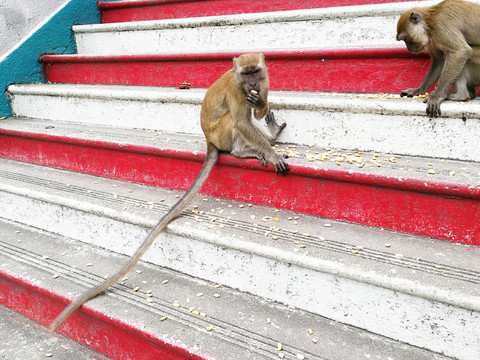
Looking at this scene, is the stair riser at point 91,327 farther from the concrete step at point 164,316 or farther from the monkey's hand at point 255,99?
the monkey's hand at point 255,99

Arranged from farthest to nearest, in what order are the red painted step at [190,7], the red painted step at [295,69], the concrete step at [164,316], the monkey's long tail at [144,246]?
the red painted step at [190,7], the red painted step at [295,69], the monkey's long tail at [144,246], the concrete step at [164,316]

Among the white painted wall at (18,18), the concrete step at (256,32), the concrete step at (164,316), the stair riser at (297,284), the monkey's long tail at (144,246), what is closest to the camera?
the stair riser at (297,284)

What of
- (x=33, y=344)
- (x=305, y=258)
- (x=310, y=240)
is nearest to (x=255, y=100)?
(x=310, y=240)

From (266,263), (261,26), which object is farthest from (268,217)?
(261,26)

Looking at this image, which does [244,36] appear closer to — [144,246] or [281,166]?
[281,166]

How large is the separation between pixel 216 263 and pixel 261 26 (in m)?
1.92

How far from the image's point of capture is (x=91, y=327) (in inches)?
72.8

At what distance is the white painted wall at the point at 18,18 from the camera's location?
3402 millimetres

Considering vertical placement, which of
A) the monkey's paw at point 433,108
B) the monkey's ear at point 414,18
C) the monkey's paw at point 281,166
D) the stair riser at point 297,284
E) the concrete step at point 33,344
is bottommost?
the concrete step at point 33,344

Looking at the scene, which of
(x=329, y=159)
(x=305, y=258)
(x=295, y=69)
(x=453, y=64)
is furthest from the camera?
(x=295, y=69)

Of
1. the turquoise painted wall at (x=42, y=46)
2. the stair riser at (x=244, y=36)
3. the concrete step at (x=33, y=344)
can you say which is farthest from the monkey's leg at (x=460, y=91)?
the turquoise painted wall at (x=42, y=46)

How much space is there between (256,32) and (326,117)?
1.15 meters

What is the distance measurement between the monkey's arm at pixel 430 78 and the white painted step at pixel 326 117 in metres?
0.11

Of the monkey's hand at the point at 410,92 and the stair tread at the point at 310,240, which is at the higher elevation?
the monkey's hand at the point at 410,92
